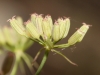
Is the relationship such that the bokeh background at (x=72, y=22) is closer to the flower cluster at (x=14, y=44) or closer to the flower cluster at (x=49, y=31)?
the flower cluster at (x=14, y=44)

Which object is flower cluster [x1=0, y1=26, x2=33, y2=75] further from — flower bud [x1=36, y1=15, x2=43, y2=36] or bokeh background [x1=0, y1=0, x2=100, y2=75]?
bokeh background [x1=0, y1=0, x2=100, y2=75]

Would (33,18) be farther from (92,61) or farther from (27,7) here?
(27,7)

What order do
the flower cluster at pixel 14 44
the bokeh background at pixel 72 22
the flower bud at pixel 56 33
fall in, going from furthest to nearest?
the bokeh background at pixel 72 22 < the flower cluster at pixel 14 44 < the flower bud at pixel 56 33

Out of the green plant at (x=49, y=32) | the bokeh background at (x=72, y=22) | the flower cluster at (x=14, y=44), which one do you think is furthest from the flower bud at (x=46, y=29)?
the bokeh background at (x=72, y=22)

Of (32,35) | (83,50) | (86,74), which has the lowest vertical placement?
(32,35)

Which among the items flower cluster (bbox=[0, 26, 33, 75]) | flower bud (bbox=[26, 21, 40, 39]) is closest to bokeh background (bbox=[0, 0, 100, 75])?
flower cluster (bbox=[0, 26, 33, 75])

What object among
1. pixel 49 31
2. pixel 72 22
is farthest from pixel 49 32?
pixel 72 22

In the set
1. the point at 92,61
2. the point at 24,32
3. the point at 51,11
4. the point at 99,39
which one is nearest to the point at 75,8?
the point at 51,11

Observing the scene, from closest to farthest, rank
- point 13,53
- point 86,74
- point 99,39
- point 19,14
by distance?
point 13,53, point 86,74, point 99,39, point 19,14
